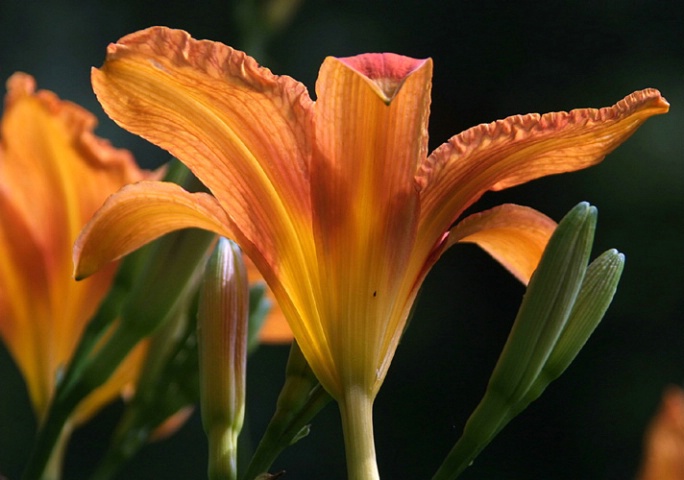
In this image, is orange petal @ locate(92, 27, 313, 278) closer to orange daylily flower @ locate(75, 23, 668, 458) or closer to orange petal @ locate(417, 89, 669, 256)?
orange daylily flower @ locate(75, 23, 668, 458)

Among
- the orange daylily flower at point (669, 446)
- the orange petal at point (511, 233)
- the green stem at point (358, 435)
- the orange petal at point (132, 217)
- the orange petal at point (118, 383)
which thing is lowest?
the orange daylily flower at point (669, 446)

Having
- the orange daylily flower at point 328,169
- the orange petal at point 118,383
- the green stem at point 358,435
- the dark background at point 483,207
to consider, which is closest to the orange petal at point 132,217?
the orange daylily flower at point 328,169

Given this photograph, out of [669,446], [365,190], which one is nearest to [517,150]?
[365,190]

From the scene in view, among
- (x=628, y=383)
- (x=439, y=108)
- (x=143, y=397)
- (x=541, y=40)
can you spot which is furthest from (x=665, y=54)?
(x=143, y=397)

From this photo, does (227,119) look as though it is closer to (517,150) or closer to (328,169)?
(328,169)

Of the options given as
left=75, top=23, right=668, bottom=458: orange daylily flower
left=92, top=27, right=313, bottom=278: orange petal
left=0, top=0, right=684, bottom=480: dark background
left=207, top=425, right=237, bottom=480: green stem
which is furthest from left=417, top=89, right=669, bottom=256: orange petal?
left=0, top=0, right=684, bottom=480: dark background

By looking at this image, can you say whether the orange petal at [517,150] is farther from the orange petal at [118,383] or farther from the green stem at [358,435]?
the orange petal at [118,383]

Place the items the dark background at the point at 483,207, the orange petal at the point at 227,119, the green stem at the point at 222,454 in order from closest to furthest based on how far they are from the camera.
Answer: the orange petal at the point at 227,119, the green stem at the point at 222,454, the dark background at the point at 483,207
